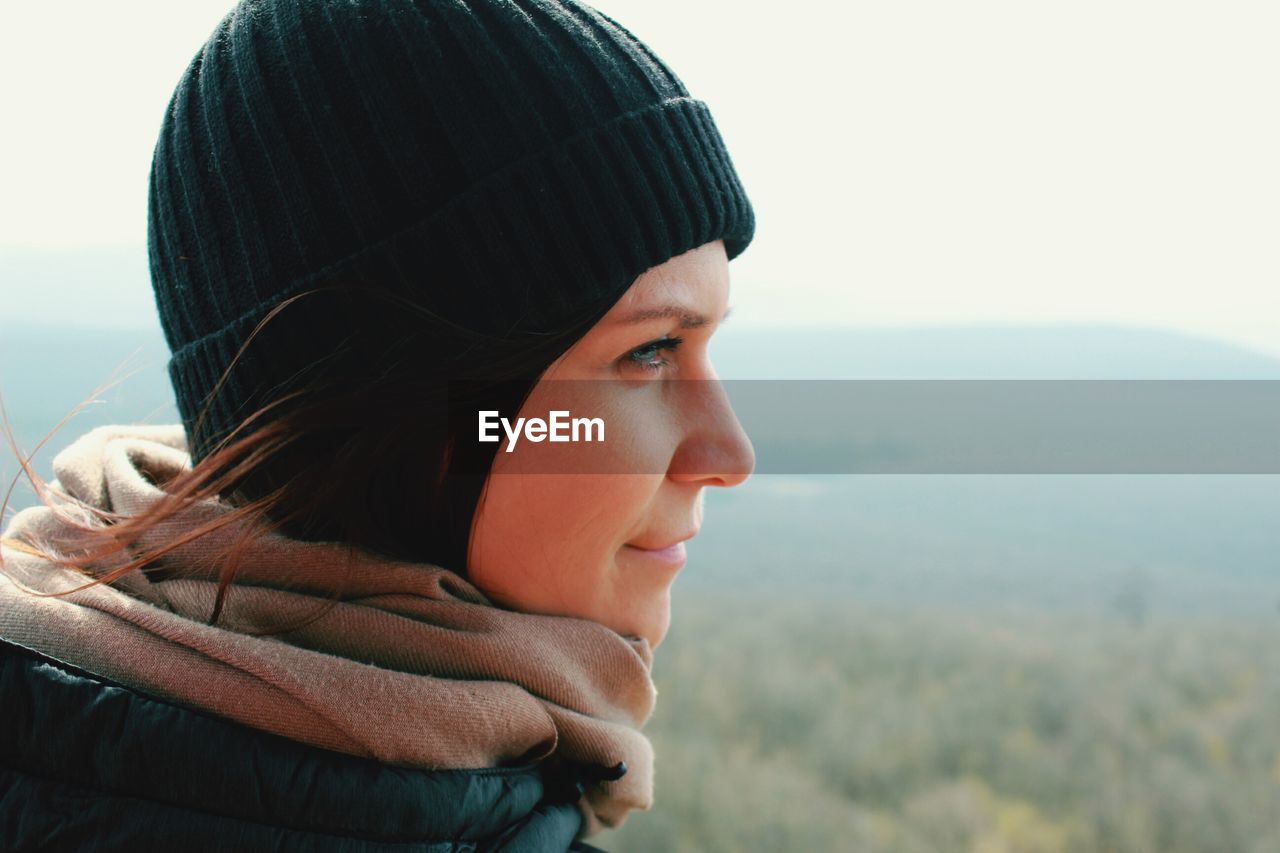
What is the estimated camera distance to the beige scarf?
2.62 ft

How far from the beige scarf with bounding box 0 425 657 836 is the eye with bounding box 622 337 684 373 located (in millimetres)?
244

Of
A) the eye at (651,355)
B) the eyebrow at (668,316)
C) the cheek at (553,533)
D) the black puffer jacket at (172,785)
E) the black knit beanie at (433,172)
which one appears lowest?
the black puffer jacket at (172,785)

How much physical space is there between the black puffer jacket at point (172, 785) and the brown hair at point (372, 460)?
→ 0.40 ft

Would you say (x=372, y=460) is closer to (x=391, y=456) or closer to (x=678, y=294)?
(x=391, y=456)

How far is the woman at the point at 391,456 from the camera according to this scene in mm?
786

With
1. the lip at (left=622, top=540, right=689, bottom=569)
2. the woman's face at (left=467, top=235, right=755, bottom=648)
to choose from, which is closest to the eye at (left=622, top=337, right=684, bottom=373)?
the woman's face at (left=467, top=235, right=755, bottom=648)

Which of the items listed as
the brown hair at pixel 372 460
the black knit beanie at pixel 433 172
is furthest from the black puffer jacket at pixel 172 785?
the black knit beanie at pixel 433 172

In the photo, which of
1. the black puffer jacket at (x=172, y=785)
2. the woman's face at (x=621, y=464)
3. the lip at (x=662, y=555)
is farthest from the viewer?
the lip at (x=662, y=555)

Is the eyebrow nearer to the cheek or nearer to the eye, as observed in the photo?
the eye

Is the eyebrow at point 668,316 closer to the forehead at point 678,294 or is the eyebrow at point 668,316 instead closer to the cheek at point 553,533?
the forehead at point 678,294

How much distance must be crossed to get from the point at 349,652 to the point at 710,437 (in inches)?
14.4

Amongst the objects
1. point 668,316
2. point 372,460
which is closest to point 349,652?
point 372,460

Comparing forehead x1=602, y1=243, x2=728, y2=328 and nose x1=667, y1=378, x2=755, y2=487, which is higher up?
forehead x1=602, y1=243, x2=728, y2=328

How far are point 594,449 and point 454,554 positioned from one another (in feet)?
0.53
